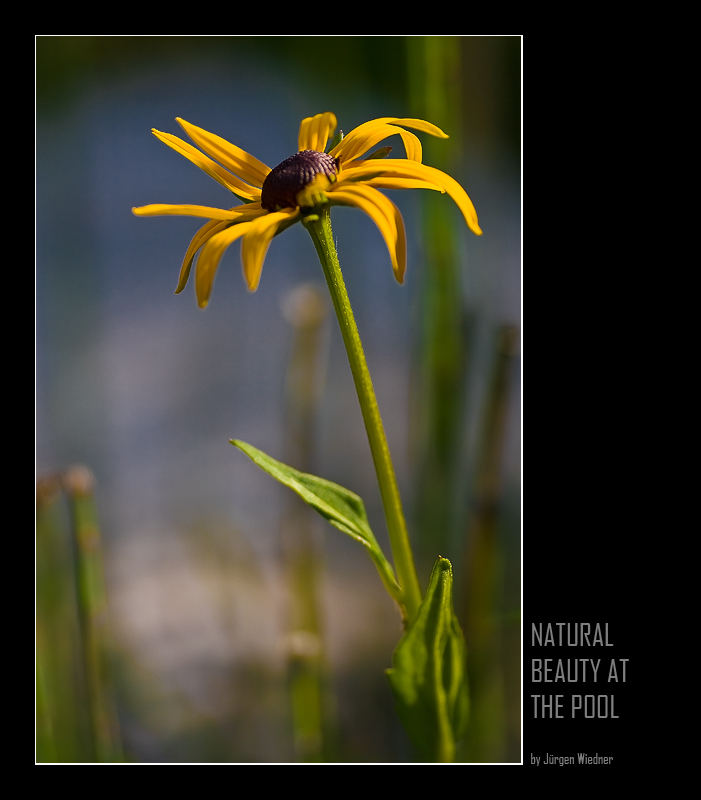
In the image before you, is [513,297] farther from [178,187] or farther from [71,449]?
[71,449]

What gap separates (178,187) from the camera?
2.02m

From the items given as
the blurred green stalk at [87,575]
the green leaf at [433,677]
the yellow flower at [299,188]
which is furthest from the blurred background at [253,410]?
the yellow flower at [299,188]

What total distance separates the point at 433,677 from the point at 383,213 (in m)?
0.50

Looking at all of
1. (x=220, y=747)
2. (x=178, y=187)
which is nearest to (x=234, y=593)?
(x=220, y=747)

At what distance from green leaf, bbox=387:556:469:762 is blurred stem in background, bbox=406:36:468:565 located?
582mm

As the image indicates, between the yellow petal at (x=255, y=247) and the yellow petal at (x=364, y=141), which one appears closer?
the yellow petal at (x=255, y=247)

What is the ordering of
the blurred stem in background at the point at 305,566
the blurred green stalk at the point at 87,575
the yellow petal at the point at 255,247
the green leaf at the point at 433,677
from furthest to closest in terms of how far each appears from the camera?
1. the blurred stem in background at the point at 305,566
2. the blurred green stalk at the point at 87,575
3. the green leaf at the point at 433,677
4. the yellow petal at the point at 255,247

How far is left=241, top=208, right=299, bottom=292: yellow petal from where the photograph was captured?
68cm

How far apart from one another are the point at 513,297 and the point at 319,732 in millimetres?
951

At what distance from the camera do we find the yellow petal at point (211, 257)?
2.31 ft

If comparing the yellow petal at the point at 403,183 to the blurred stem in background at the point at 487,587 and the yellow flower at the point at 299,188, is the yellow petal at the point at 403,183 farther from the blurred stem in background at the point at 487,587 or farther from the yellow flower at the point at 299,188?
the blurred stem in background at the point at 487,587

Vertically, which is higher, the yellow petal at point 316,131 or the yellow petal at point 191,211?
the yellow petal at point 316,131

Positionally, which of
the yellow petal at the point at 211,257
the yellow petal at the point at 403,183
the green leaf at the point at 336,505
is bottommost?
the green leaf at the point at 336,505

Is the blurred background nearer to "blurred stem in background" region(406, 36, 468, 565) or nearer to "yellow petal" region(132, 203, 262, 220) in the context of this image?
"blurred stem in background" region(406, 36, 468, 565)
